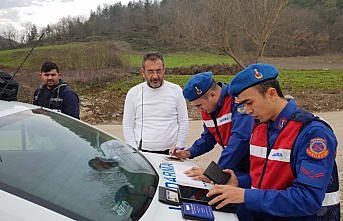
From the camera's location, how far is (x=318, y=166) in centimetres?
181

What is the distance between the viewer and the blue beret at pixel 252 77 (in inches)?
76.6

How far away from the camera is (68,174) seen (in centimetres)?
194

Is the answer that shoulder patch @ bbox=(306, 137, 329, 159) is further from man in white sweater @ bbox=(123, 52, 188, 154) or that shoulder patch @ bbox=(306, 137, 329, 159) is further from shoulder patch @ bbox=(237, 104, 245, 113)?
man in white sweater @ bbox=(123, 52, 188, 154)

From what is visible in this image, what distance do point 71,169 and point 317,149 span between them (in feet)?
3.67

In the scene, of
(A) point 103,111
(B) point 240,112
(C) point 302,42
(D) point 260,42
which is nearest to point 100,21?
(C) point 302,42

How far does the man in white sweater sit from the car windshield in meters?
0.84

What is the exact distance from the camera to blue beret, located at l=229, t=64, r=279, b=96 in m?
1.95

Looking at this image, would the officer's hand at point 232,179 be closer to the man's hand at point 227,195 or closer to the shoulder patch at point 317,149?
the man's hand at point 227,195

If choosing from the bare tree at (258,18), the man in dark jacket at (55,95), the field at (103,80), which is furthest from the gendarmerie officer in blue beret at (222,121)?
the bare tree at (258,18)

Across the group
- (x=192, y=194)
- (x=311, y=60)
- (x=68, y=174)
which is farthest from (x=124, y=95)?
(x=311, y=60)

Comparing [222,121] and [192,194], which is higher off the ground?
[222,121]

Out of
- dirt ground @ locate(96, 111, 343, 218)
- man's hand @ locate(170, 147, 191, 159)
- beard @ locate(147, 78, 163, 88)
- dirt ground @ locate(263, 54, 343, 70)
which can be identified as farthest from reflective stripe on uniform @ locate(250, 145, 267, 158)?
dirt ground @ locate(263, 54, 343, 70)

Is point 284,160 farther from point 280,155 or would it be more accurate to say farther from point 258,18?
point 258,18

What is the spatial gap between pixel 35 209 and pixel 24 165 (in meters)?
0.43
